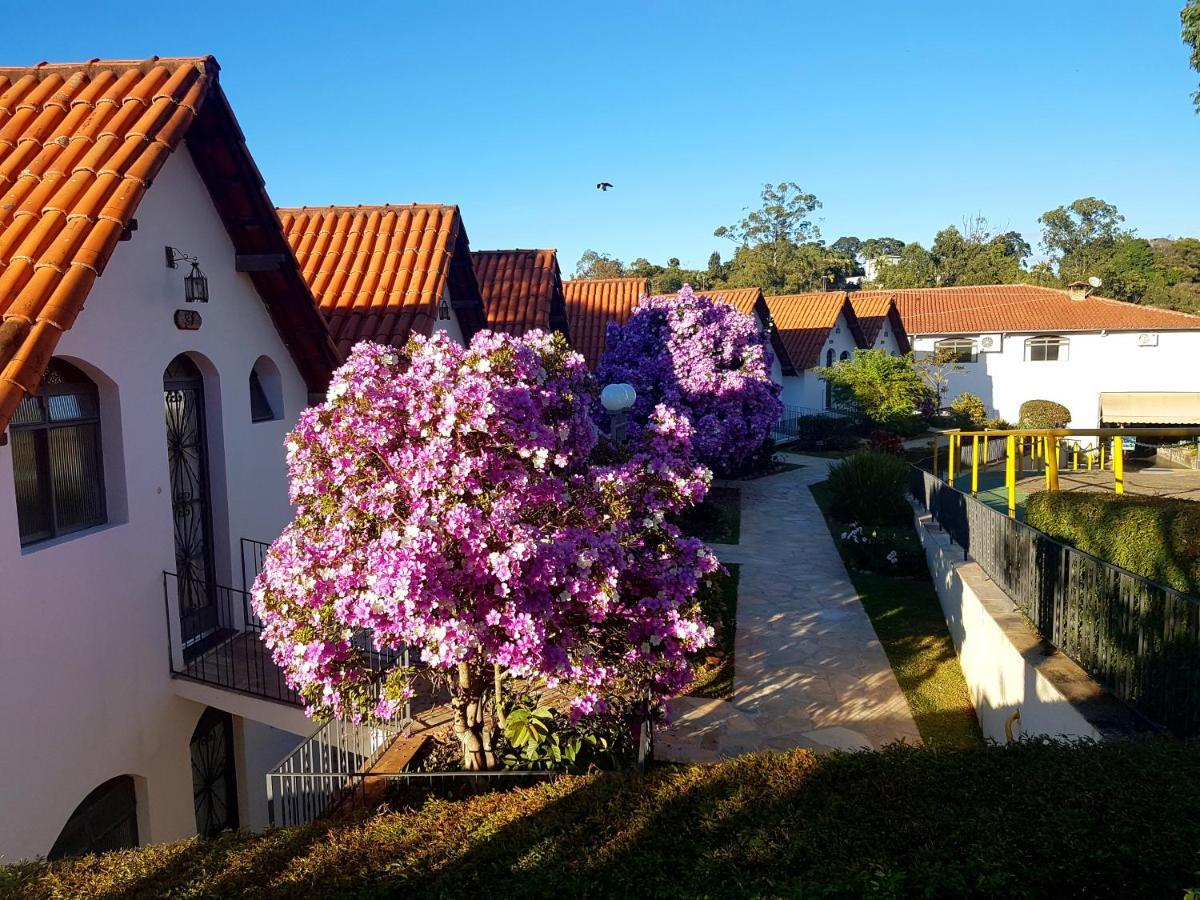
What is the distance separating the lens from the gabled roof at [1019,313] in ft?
126

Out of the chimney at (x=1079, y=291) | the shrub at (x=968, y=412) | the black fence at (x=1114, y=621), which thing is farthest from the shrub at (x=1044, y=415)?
the black fence at (x=1114, y=621)

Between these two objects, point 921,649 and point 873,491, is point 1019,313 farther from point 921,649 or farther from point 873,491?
point 921,649

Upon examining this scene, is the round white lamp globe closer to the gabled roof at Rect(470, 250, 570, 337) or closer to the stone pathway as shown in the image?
the stone pathway

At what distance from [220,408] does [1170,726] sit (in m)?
8.63

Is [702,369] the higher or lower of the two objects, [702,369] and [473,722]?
the higher

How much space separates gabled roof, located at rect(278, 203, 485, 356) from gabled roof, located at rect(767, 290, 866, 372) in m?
24.4

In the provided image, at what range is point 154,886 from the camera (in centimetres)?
437

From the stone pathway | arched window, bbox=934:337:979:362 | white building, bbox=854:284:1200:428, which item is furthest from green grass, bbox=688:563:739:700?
white building, bbox=854:284:1200:428

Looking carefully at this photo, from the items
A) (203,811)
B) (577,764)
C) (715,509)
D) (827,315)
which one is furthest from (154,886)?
(827,315)

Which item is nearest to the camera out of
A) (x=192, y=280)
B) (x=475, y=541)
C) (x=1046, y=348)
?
(x=475, y=541)

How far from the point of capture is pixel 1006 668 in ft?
27.1

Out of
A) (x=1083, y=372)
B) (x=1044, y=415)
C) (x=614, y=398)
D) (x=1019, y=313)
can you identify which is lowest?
(x=1044, y=415)

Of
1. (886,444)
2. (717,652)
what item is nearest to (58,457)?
(717,652)

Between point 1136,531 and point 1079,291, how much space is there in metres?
40.4
